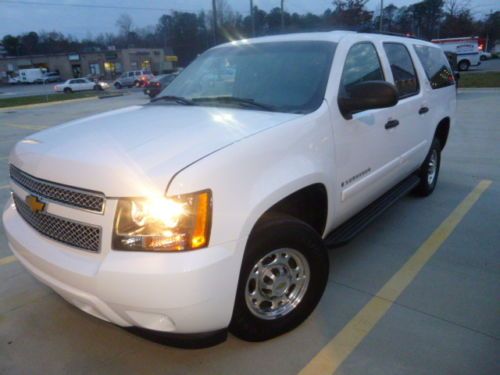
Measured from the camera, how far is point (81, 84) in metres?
39.8

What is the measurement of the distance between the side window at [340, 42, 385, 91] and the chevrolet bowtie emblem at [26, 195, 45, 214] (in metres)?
2.08

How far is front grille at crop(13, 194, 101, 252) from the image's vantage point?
2020 mm

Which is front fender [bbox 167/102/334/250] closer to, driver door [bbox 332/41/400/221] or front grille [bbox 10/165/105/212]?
driver door [bbox 332/41/400/221]

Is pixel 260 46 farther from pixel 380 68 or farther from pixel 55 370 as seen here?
pixel 55 370

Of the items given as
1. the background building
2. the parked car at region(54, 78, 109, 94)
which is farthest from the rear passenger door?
the background building

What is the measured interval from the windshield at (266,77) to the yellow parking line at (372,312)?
142 centimetres

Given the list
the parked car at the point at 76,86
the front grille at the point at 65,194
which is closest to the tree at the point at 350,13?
the parked car at the point at 76,86

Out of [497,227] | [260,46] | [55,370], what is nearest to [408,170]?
[497,227]

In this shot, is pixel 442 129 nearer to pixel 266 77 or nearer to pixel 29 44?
pixel 266 77

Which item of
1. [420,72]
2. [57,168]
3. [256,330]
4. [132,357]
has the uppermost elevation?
[420,72]

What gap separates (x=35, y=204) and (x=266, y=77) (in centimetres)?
181

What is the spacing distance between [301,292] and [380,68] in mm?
2067

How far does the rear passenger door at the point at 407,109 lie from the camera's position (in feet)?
12.4

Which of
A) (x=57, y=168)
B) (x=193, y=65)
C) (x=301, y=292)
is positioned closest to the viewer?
(x=57, y=168)
